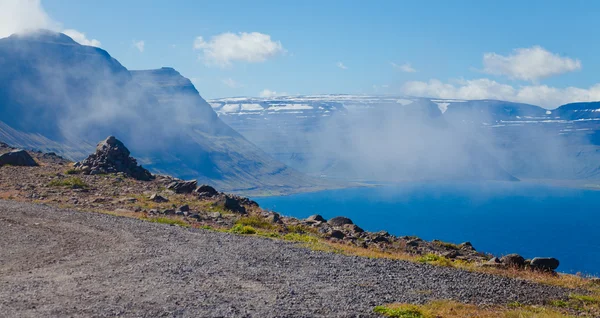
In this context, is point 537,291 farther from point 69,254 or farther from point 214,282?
point 69,254

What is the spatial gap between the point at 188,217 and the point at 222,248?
11786mm

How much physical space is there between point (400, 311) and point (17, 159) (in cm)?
4984

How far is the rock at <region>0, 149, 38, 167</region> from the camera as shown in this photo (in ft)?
174

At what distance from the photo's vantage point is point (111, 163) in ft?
176

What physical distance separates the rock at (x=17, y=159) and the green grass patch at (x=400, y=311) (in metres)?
48.6

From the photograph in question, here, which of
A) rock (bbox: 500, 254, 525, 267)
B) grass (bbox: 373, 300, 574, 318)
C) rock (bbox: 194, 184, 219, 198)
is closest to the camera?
grass (bbox: 373, 300, 574, 318)

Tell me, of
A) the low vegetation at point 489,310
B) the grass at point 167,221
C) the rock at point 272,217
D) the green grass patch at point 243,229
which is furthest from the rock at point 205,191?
the low vegetation at point 489,310

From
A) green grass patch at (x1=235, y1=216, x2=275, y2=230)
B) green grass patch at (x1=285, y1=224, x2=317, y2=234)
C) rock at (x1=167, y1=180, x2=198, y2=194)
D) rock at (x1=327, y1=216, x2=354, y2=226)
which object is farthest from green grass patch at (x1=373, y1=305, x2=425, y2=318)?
rock at (x1=167, y1=180, x2=198, y2=194)

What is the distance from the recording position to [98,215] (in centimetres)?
3141

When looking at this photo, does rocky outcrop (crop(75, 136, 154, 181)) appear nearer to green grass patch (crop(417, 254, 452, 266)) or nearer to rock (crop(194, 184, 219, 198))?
rock (crop(194, 184, 219, 198))

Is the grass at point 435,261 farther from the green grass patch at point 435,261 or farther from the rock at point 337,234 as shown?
the rock at point 337,234

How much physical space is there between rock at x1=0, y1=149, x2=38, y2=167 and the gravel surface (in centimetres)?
2993

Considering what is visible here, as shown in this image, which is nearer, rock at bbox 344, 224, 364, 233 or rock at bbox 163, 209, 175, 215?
rock at bbox 344, 224, 364, 233

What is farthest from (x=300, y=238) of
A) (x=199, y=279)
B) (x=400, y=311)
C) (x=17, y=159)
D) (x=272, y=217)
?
(x=17, y=159)
